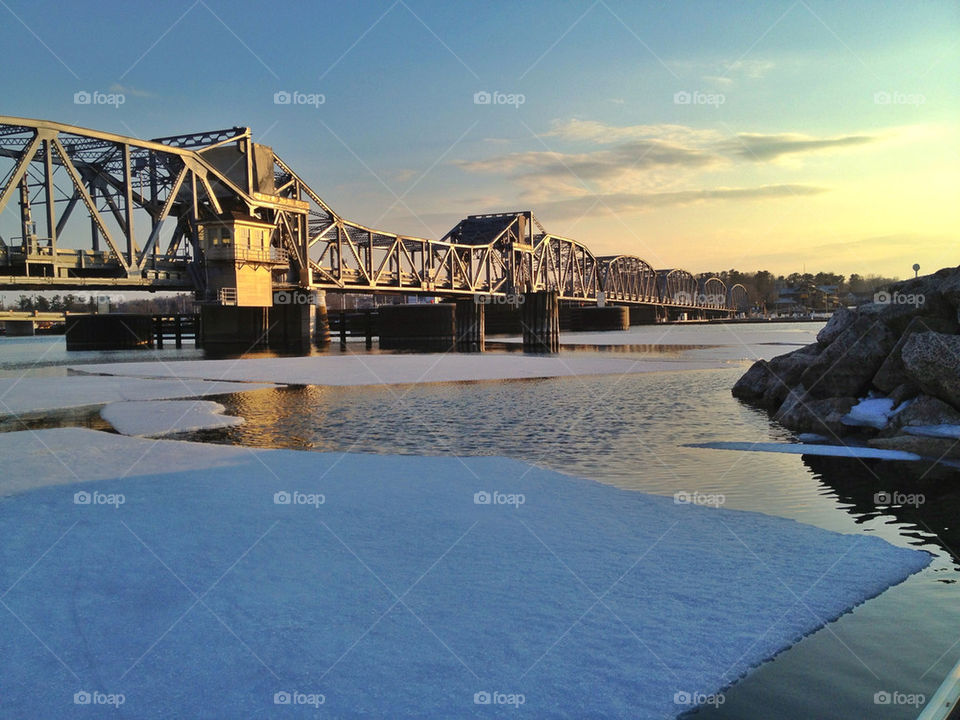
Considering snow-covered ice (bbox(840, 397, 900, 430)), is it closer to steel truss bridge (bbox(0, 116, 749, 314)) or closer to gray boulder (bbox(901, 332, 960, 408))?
gray boulder (bbox(901, 332, 960, 408))

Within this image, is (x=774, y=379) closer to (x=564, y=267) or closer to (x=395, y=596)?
(x=395, y=596)

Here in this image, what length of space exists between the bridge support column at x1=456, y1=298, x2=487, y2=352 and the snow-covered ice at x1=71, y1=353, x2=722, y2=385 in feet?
85.1

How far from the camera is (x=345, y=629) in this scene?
545 cm

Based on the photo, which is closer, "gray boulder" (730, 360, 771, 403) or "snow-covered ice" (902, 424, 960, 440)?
"snow-covered ice" (902, 424, 960, 440)

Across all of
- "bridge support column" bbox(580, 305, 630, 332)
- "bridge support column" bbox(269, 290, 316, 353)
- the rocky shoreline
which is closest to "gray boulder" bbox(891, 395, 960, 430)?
the rocky shoreline

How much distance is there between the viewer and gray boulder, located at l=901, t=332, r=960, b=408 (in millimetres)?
14530

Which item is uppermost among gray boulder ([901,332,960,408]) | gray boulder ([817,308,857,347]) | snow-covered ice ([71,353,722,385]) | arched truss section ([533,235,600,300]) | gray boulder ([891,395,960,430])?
arched truss section ([533,235,600,300])

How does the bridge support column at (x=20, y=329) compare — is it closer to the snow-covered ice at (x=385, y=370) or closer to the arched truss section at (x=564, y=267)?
the arched truss section at (x=564, y=267)

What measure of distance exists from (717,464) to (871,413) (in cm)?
668

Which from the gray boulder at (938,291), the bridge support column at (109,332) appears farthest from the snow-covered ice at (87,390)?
the bridge support column at (109,332)

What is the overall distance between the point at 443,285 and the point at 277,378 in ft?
273

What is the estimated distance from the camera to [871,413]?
17359 mm

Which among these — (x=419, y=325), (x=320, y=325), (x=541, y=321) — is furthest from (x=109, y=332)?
(x=541, y=321)

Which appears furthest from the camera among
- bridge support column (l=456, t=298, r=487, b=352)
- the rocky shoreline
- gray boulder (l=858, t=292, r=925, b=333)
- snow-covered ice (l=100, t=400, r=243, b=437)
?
bridge support column (l=456, t=298, r=487, b=352)
